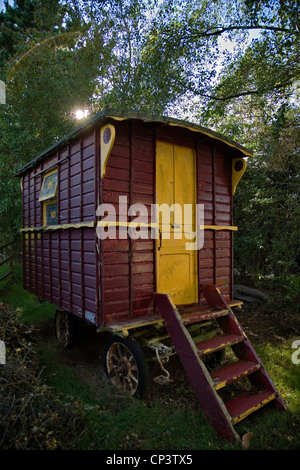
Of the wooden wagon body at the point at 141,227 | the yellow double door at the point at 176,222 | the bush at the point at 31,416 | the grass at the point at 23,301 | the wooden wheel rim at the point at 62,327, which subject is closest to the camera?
the bush at the point at 31,416

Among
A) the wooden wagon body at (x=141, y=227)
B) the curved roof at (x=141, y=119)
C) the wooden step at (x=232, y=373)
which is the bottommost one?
the wooden step at (x=232, y=373)

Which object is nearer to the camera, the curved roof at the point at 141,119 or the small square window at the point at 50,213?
the curved roof at the point at 141,119

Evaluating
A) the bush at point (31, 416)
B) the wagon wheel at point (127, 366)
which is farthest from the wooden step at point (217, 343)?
the bush at point (31, 416)

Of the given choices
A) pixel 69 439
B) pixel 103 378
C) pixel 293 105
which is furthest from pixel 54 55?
pixel 69 439

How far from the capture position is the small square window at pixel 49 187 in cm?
562

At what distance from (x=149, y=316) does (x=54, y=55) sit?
37.5ft

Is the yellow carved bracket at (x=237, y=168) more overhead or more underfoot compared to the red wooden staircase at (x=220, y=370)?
more overhead

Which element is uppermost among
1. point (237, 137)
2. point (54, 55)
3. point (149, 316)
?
point (54, 55)

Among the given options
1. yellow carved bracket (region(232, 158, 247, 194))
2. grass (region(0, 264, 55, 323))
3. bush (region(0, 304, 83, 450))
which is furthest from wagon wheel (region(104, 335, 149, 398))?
yellow carved bracket (region(232, 158, 247, 194))

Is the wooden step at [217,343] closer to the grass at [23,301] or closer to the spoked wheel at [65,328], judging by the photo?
the spoked wheel at [65,328]

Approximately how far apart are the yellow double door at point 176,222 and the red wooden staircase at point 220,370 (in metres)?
0.42

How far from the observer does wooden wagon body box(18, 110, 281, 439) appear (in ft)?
12.9

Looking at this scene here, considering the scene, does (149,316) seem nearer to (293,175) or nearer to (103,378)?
(103,378)

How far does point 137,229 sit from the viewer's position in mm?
4234
